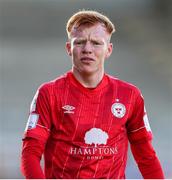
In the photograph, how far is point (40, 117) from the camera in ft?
10.7

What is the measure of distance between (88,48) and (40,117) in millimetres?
420

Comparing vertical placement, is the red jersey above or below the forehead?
below

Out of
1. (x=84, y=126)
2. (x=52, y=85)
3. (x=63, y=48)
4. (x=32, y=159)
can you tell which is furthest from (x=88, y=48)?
(x=63, y=48)

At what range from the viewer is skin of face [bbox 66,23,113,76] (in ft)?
10.9

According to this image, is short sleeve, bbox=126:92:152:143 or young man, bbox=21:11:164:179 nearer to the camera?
young man, bbox=21:11:164:179

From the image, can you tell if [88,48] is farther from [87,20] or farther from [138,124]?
[138,124]

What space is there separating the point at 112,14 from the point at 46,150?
6279 millimetres

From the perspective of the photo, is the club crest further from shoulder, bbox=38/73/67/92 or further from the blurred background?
the blurred background

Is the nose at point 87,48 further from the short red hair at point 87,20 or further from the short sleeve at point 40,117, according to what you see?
the short sleeve at point 40,117

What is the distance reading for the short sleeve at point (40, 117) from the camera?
3.22 meters

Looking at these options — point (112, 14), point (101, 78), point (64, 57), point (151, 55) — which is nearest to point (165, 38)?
point (151, 55)

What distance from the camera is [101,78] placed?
3.46 metres

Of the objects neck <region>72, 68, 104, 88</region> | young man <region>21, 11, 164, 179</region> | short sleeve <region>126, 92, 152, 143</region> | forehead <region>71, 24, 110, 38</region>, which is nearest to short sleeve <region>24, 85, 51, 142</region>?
young man <region>21, 11, 164, 179</region>

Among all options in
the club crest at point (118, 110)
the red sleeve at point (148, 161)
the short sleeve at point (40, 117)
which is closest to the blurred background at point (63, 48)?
the red sleeve at point (148, 161)
